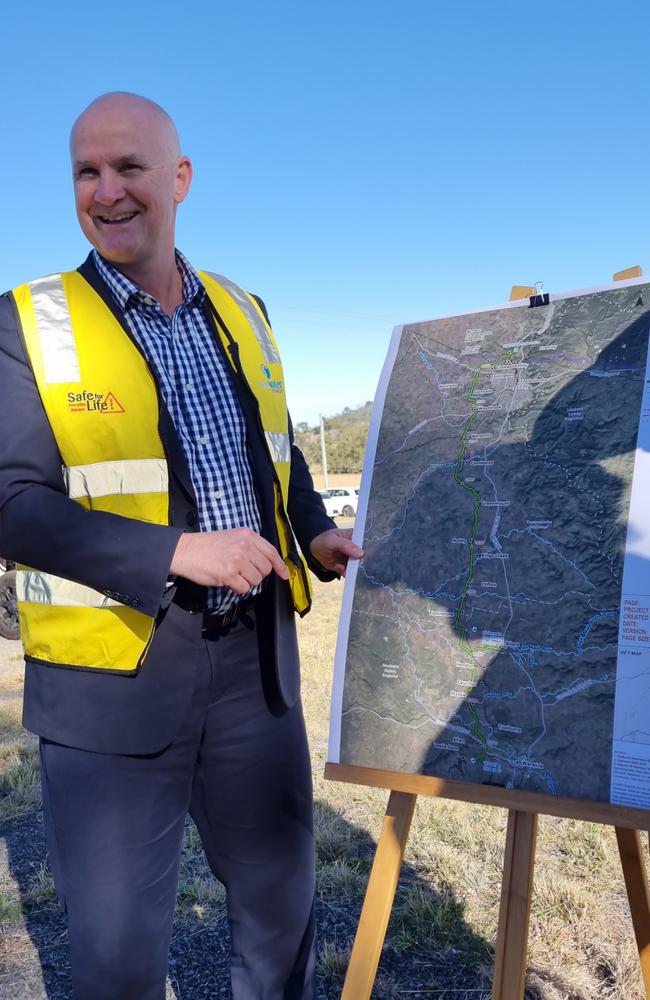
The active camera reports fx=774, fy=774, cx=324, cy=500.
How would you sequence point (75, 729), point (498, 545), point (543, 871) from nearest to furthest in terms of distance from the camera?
point (75, 729), point (498, 545), point (543, 871)

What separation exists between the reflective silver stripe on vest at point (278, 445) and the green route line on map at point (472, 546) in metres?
0.40

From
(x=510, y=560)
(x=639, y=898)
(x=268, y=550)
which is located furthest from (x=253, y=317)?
(x=639, y=898)

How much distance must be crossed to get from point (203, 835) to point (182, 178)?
149 centimetres

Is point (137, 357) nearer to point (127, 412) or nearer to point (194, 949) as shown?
point (127, 412)

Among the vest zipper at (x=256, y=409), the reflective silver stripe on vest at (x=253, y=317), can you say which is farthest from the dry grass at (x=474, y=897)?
the reflective silver stripe on vest at (x=253, y=317)

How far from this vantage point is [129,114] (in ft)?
5.17

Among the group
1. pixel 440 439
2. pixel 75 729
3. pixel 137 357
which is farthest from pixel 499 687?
pixel 137 357

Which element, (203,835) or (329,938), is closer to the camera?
(203,835)

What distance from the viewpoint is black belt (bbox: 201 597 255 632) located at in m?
1.59

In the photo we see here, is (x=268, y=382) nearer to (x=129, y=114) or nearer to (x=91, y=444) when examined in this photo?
(x=91, y=444)

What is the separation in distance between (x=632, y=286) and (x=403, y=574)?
2.65 ft

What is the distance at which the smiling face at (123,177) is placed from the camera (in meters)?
1.56

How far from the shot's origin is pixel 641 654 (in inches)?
57.9

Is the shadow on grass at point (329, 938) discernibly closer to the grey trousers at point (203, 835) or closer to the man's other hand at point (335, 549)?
the grey trousers at point (203, 835)
